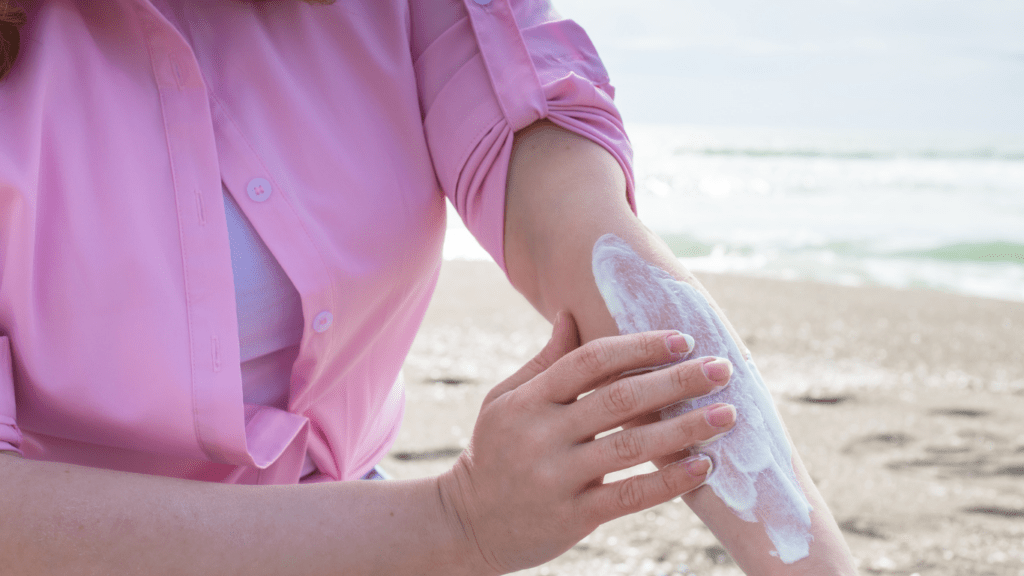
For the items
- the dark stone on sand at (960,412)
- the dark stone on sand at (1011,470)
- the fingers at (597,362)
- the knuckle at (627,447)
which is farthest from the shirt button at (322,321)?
the dark stone on sand at (960,412)

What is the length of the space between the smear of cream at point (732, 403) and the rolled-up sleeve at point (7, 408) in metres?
0.64

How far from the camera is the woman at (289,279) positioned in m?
0.81

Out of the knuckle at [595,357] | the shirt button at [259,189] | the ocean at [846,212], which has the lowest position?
the ocean at [846,212]

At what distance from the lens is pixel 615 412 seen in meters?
0.83

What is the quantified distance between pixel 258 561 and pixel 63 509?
19 centimetres

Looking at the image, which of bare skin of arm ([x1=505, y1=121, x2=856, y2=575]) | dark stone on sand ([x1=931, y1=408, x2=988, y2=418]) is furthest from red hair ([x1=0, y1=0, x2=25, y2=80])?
dark stone on sand ([x1=931, y1=408, x2=988, y2=418])

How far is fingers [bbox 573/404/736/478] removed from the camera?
83 cm

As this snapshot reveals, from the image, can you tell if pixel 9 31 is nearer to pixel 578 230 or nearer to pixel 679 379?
pixel 578 230

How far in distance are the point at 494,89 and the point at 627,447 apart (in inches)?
18.4

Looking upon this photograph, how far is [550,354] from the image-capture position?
962mm

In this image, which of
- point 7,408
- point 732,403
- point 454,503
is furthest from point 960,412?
point 7,408

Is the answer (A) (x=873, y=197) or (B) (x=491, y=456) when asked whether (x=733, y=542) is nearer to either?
(B) (x=491, y=456)

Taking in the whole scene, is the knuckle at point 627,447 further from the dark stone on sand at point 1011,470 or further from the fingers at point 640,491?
the dark stone on sand at point 1011,470

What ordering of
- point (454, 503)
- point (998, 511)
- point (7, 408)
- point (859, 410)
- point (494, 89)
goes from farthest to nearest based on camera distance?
point (859, 410)
point (998, 511)
point (494, 89)
point (454, 503)
point (7, 408)
